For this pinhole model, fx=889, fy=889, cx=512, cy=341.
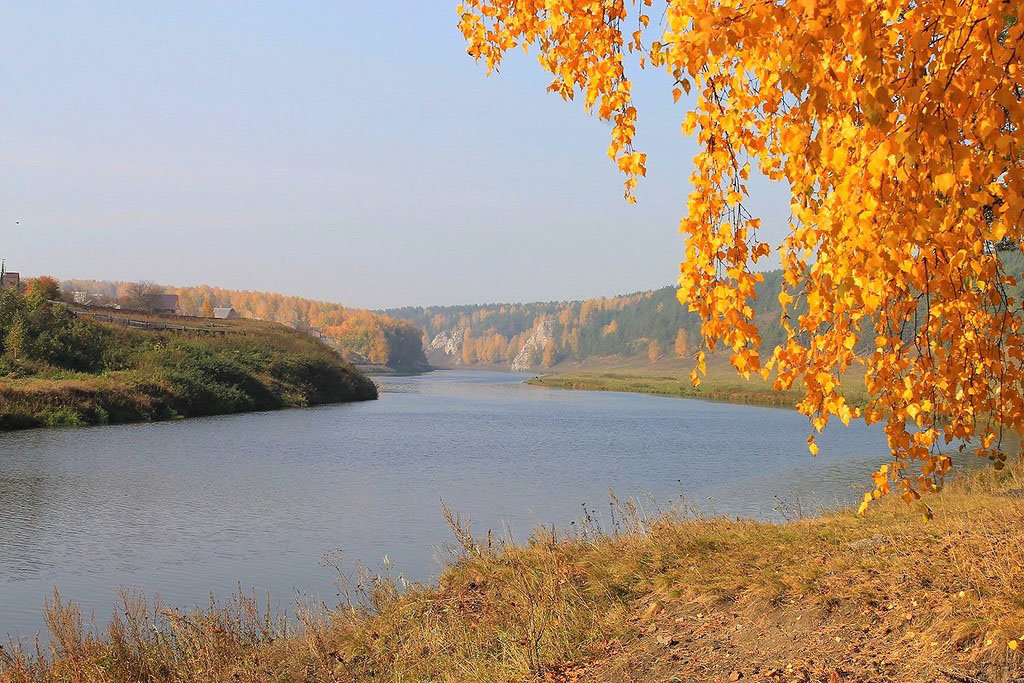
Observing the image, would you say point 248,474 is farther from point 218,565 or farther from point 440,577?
point 440,577

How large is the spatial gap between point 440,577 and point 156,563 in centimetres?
624

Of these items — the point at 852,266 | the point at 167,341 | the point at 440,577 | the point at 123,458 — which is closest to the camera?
the point at 852,266

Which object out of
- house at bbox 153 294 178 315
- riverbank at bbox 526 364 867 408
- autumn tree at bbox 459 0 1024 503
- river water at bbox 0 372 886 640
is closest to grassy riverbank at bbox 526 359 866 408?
riverbank at bbox 526 364 867 408

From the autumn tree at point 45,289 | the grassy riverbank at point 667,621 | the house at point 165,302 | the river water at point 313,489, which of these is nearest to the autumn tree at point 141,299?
the house at point 165,302

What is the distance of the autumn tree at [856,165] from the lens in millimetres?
3443

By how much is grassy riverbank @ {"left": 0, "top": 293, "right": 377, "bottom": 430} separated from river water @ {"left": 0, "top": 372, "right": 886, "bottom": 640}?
11.9ft

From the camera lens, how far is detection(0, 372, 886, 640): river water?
14805mm

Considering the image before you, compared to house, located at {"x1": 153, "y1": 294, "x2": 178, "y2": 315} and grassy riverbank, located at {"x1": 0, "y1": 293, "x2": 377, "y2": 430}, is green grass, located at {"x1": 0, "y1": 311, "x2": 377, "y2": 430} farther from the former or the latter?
house, located at {"x1": 153, "y1": 294, "x2": 178, "y2": 315}

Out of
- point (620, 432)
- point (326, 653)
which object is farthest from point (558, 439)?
point (326, 653)

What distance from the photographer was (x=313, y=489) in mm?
24125

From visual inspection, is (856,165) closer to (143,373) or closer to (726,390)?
(143,373)

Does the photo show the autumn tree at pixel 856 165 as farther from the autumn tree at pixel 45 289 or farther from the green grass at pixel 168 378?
the autumn tree at pixel 45 289

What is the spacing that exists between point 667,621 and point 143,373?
5048cm

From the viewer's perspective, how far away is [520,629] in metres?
8.71
